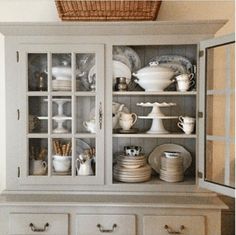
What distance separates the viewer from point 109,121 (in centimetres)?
190

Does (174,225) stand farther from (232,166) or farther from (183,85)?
(183,85)

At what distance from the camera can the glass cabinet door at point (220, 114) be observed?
68.6 inches

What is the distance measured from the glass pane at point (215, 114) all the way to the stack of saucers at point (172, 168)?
11.5 inches

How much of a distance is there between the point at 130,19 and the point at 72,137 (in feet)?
2.63

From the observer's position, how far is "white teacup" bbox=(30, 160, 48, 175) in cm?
194

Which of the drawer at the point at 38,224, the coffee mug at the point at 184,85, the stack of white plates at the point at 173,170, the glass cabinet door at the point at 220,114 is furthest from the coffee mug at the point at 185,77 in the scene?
the drawer at the point at 38,224

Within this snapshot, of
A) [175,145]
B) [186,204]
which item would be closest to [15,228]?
[186,204]

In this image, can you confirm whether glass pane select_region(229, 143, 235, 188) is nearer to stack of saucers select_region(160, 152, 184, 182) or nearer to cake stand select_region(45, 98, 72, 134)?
stack of saucers select_region(160, 152, 184, 182)

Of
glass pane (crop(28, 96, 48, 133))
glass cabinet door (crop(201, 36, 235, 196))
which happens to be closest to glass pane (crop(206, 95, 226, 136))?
glass cabinet door (crop(201, 36, 235, 196))

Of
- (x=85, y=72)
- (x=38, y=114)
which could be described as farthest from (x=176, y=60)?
(x=38, y=114)

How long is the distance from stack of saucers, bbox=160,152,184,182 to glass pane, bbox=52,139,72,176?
60 cm

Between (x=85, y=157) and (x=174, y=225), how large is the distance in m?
0.66

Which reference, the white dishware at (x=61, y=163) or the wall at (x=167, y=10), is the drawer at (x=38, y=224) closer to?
the white dishware at (x=61, y=163)

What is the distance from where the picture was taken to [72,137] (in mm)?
1927
